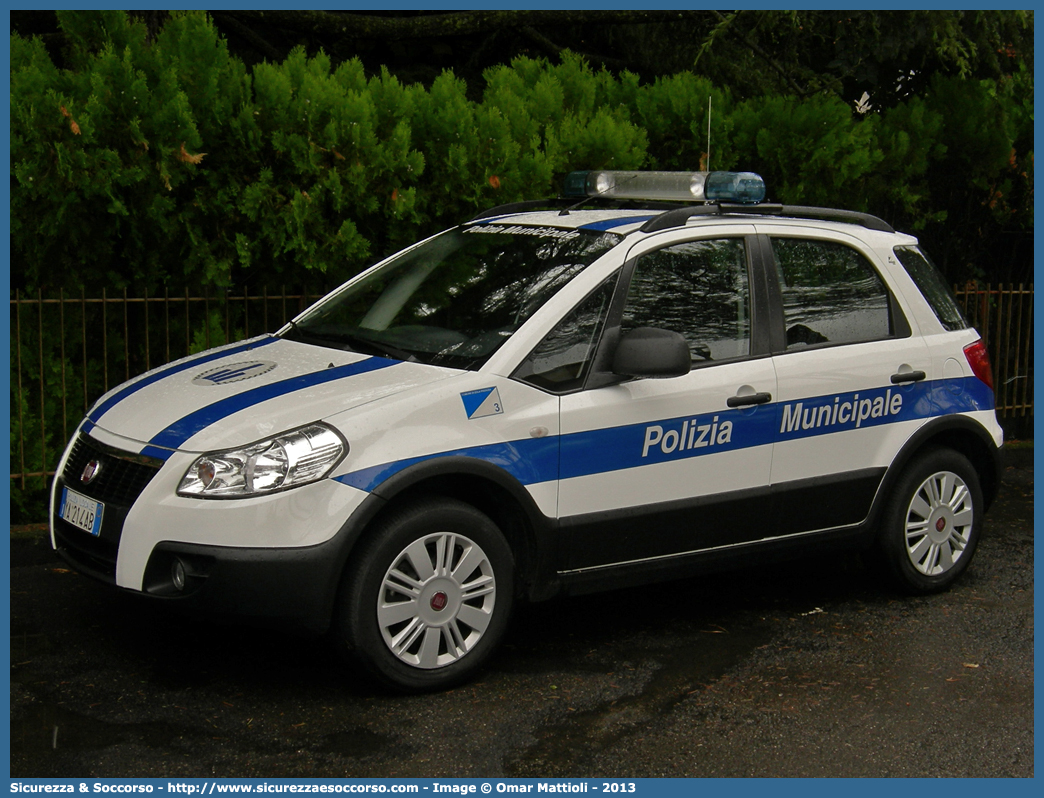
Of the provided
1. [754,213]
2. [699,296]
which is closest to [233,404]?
[699,296]

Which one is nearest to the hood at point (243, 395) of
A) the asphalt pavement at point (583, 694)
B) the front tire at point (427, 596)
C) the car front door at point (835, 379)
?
the front tire at point (427, 596)

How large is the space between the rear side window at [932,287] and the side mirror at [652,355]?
6.08ft

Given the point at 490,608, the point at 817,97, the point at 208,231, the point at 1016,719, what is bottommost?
the point at 1016,719

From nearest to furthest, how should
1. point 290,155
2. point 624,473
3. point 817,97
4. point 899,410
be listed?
1. point 624,473
2. point 899,410
3. point 290,155
4. point 817,97

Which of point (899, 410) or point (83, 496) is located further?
point (899, 410)

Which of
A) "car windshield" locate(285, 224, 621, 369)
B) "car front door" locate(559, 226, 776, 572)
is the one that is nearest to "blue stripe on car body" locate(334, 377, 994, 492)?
"car front door" locate(559, 226, 776, 572)

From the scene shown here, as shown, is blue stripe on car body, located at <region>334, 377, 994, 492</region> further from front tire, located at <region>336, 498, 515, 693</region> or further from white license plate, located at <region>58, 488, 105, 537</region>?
white license plate, located at <region>58, 488, 105, 537</region>

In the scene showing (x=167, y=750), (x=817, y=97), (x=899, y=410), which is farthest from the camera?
(x=817, y=97)

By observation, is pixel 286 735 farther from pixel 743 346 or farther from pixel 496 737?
pixel 743 346

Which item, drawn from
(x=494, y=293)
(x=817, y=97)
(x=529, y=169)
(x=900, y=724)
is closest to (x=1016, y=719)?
(x=900, y=724)

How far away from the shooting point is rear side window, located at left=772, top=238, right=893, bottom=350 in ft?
18.3

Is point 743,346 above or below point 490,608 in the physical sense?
above

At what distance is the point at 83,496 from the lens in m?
4.73

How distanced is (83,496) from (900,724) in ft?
10.7
